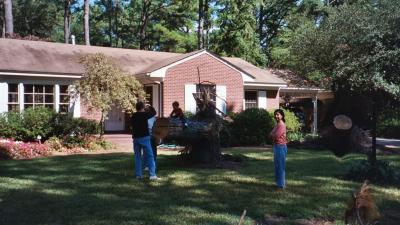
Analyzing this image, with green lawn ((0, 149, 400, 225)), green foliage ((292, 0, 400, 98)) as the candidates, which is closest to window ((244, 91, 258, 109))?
green foliage ((292, 0, 400, 98))

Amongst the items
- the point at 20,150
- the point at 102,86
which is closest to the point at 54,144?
the point at 20,150

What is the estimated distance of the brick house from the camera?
19797 mm

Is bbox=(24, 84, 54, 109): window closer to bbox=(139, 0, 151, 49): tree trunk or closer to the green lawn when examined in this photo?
the green lawn

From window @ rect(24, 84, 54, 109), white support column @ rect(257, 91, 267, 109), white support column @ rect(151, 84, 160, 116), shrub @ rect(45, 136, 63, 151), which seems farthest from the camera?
white support column @ rect(257, 91, 267, 109)

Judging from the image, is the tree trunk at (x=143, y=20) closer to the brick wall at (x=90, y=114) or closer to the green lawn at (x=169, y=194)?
the brick wall at (x=90, y=114)

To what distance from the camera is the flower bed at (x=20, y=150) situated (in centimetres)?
1536

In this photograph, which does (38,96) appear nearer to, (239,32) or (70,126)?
(70,126)

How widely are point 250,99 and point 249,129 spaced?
5451 millimetres

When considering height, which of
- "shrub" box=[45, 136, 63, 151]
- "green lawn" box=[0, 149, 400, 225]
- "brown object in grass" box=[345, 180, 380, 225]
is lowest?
"green lawn" box=[0, 149, 400, 225]

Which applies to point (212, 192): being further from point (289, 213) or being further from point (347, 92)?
point (347, 92)

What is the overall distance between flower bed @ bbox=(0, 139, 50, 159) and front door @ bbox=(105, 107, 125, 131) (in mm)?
6418

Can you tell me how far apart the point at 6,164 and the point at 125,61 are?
11268 mm

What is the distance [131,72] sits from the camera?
2262cm

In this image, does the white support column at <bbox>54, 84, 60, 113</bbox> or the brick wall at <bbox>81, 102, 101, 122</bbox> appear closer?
the white support column at <bbox>54, 84, 60, 113</bbox>
